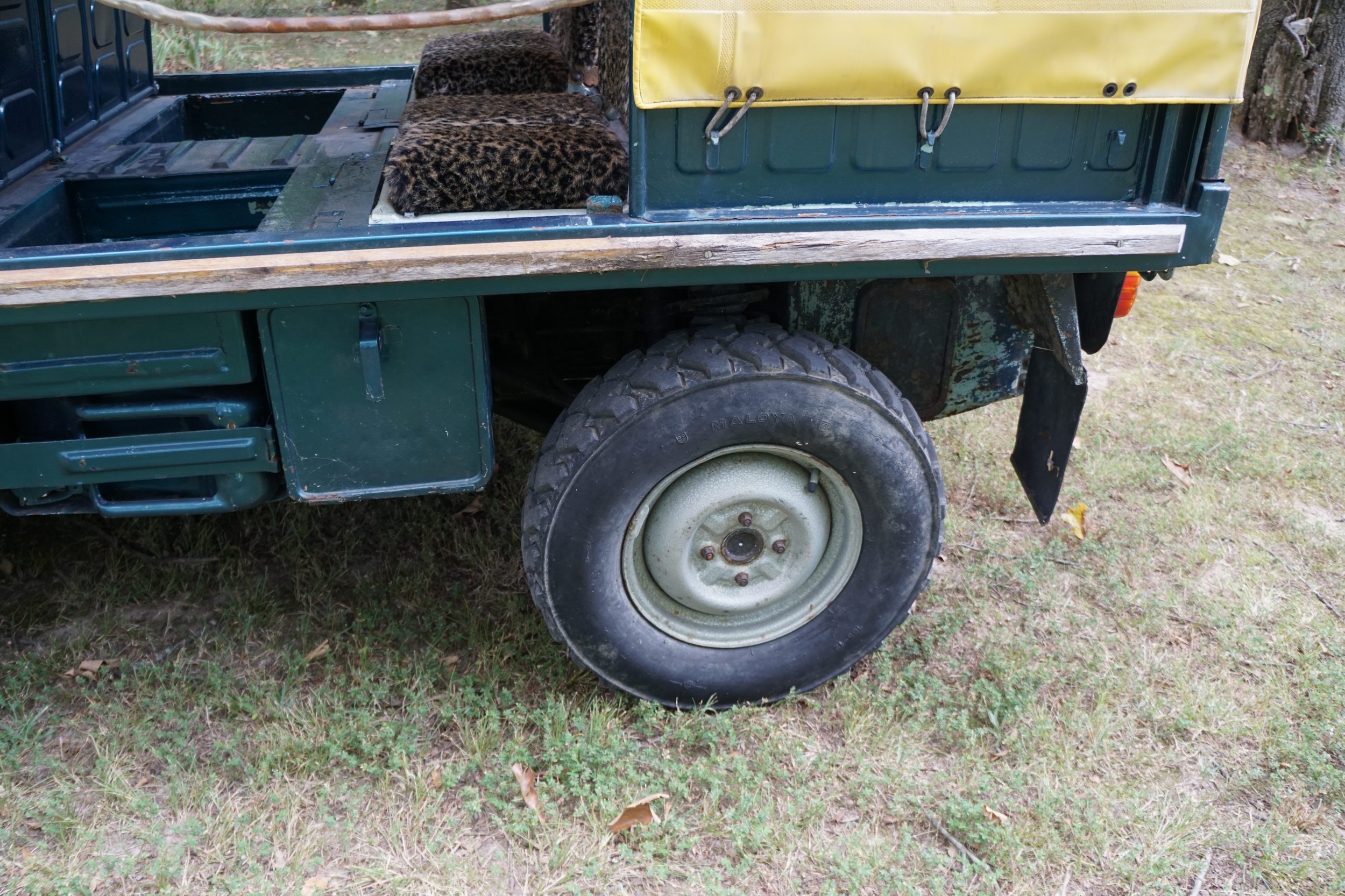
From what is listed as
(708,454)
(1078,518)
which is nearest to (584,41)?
(708,454)

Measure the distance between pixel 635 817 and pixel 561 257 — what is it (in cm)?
124

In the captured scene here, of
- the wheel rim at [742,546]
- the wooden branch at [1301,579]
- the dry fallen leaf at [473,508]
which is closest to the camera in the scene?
the wheel rim at [742,546]

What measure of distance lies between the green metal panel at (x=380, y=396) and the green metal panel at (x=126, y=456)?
10 cm

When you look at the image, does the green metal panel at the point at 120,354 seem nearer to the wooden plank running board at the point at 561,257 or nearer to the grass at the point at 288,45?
the wooden plank running board at the point at 561,257

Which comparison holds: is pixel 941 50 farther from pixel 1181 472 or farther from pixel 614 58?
pixel 1181 472

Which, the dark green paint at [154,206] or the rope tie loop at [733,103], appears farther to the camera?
the dark green paint at [154,206]

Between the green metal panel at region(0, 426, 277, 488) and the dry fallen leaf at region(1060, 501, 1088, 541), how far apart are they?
8.34ft

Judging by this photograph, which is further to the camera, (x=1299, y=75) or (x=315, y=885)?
(x=1299, y=75)

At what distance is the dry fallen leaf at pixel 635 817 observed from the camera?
7.71 ft

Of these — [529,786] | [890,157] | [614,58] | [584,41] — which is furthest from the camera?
[584,41]

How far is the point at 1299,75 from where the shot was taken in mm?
7117

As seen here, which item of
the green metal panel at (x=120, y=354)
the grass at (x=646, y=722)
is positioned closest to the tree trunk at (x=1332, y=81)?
the grass at (x=646, y=722)

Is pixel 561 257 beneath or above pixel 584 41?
beneath

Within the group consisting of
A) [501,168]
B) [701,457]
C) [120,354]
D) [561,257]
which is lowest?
[701,457]
